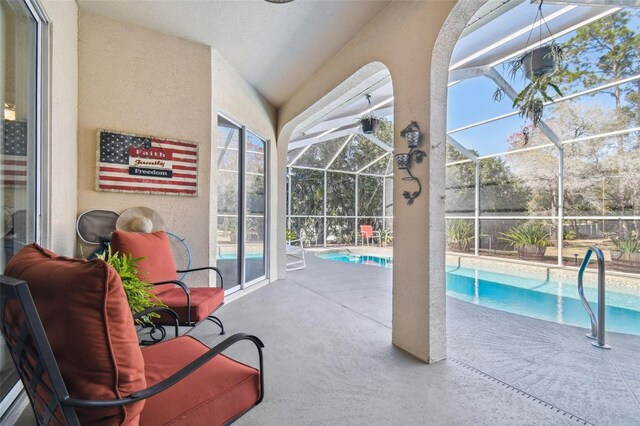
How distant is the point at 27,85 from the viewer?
209 cm

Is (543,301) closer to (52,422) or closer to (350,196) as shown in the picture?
(52,422)

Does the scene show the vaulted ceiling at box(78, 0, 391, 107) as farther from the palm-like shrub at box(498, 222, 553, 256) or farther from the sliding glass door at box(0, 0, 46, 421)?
the palm-like shrub at box(498, 222, 553, 256)

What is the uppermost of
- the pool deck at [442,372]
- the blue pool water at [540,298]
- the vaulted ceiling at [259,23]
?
the vaulted ceiling at [259,23]

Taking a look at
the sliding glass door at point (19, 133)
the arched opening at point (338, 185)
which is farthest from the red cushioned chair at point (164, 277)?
the arched opening at point (338, 185)

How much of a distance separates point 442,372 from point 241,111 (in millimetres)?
3811

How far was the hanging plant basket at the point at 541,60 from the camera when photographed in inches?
117

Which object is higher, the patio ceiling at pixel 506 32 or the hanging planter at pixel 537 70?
the patio ceiling at pixel 506 32

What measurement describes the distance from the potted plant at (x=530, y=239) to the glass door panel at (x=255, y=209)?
6099mm

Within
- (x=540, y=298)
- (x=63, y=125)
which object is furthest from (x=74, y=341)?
(x=540, y=298)

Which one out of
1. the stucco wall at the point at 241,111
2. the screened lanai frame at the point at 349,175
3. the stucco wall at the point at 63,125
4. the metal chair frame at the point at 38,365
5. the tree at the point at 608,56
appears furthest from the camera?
the screened lanai frame at the point at 349,175

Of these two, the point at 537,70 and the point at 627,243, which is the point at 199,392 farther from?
the point at 627,243

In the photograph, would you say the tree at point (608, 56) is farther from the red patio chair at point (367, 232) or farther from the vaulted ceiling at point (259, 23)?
the red patio chair at point (367, 232)

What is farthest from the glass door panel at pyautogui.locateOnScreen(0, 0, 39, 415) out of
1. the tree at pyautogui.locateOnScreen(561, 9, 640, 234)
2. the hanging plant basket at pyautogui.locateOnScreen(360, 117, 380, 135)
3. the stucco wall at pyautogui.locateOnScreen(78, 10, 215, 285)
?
the tree at pyautogui.locateOnScreen(561, 9, 640, 234)

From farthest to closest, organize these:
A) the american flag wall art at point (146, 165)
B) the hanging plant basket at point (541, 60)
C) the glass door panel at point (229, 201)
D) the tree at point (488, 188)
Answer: the tree at point (488, 188) < the glass door panel at point (229, 201) < the american flag wall art at point (146, 165) < the hanging plant basket at point (541, 60)
